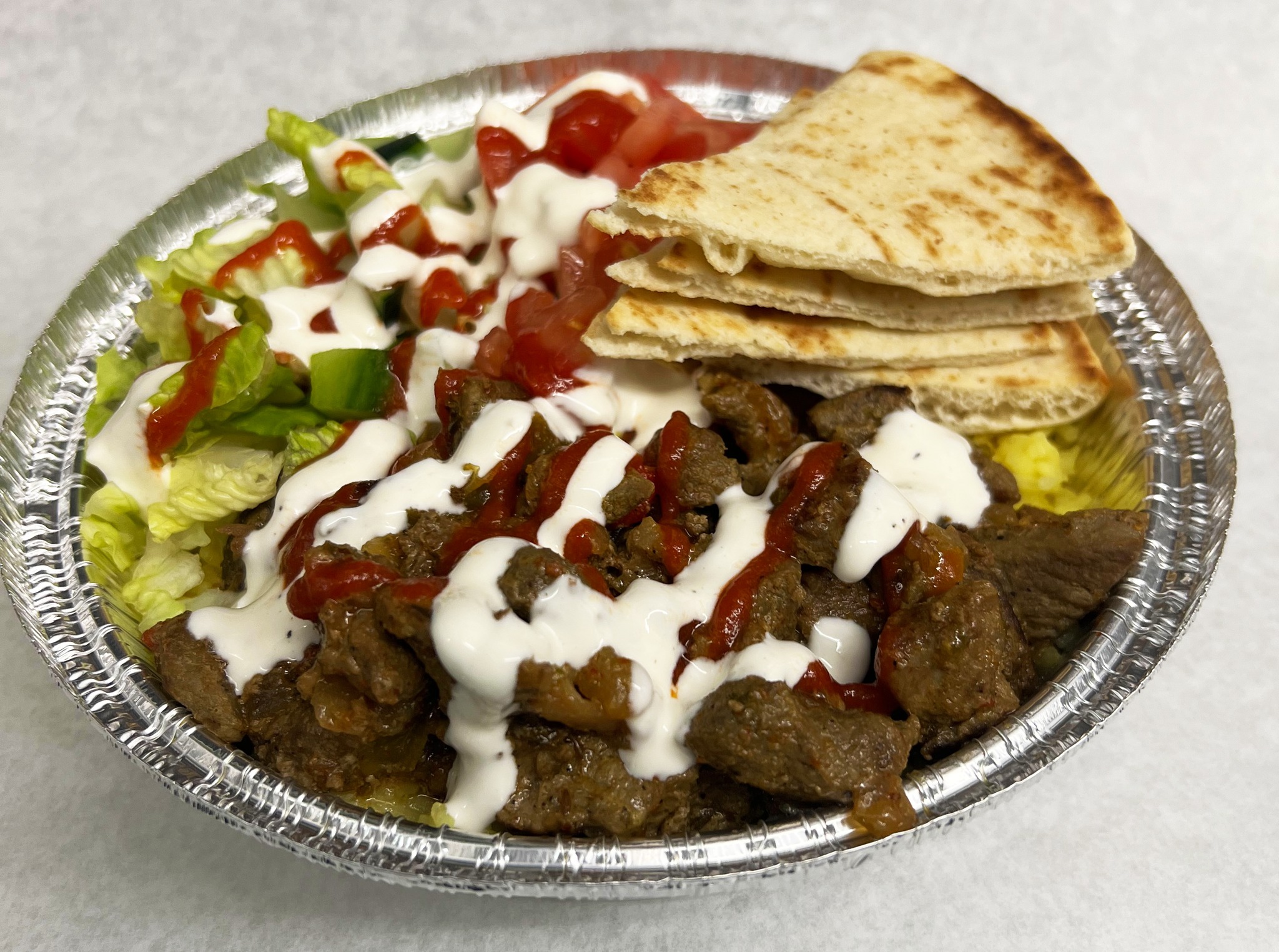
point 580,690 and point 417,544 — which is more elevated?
point 417,544

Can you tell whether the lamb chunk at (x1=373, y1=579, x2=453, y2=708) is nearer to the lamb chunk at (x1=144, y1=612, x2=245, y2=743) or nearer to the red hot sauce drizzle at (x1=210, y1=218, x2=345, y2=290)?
the lamb chunk at (x1=144, y1=612, x2=245, y2=743)

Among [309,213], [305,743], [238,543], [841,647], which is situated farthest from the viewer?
[309,213]

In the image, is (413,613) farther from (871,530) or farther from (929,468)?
(929,468)

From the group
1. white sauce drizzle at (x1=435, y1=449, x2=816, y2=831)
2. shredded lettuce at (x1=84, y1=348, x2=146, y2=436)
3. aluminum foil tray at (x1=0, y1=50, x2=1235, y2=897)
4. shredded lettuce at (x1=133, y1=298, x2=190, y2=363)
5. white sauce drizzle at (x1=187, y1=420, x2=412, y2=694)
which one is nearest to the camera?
white sauce drizzle at (x1=435, y1=449, x2=816, y2=831)

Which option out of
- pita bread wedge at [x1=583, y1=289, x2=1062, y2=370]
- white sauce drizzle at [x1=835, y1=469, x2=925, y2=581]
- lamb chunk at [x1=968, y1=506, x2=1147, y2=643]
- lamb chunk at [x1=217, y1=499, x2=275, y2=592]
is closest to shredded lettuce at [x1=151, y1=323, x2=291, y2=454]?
lamb chunk at [x1=217, y1=499, x2=275, y2=592]

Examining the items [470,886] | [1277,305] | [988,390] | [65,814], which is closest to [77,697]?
[65,814]

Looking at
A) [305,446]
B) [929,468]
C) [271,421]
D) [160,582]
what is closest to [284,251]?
[271,421]
